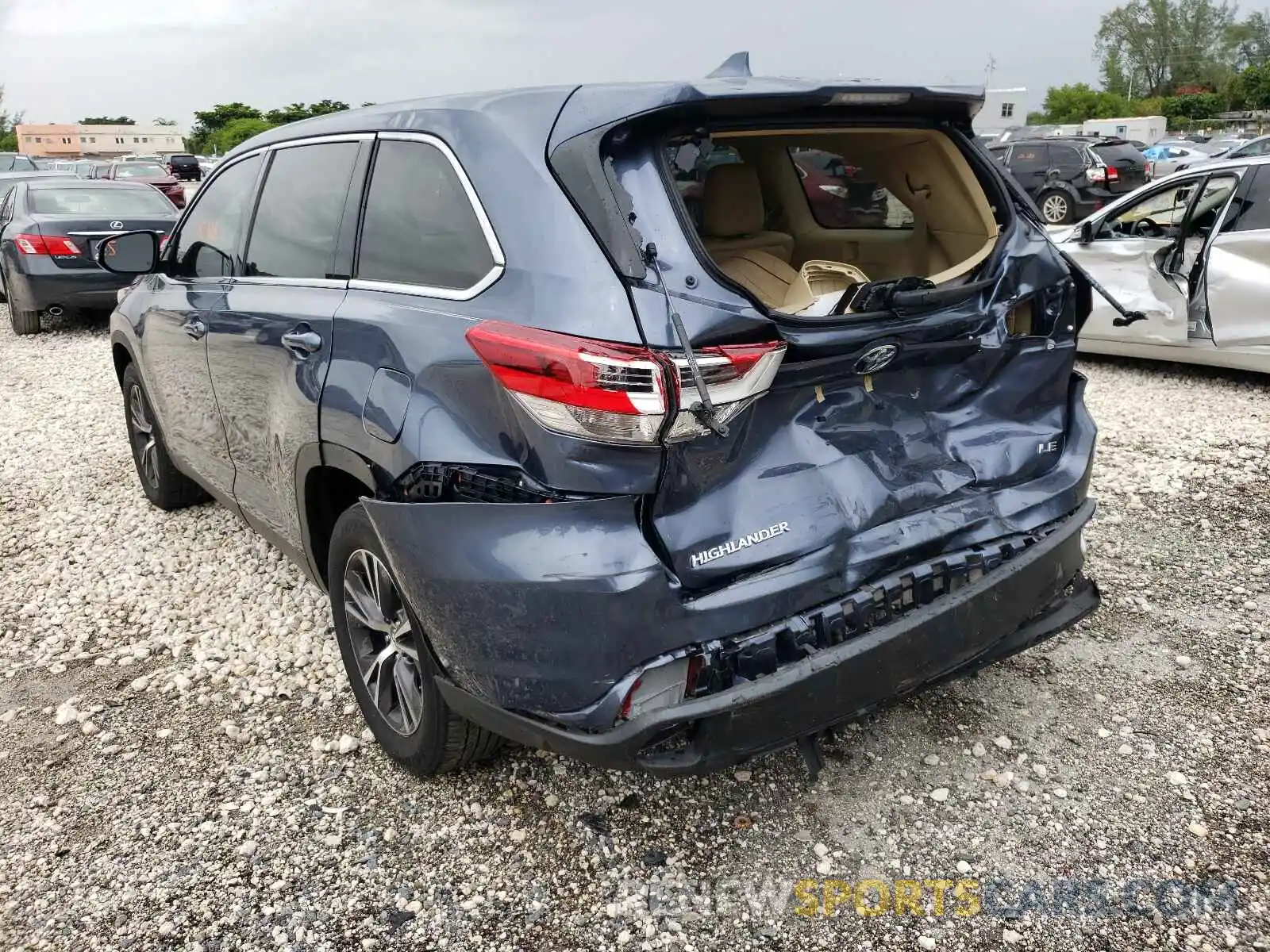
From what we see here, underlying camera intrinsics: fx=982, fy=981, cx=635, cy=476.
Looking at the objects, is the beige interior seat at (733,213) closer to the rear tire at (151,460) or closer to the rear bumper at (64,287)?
the rear tire at (151,460)

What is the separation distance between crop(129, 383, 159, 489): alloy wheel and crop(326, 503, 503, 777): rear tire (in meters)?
2.50

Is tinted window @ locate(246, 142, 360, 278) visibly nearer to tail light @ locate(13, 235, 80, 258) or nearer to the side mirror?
the side mirror

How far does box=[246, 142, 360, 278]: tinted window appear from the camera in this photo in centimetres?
291

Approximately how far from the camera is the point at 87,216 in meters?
10.1

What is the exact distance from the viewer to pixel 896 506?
2404mm

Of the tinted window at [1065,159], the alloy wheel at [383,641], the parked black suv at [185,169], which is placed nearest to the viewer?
the alloy wheel at [383,641]

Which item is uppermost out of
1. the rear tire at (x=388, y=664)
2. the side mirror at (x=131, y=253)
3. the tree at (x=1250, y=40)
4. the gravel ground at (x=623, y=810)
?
the tree at (x=1250, y=40)

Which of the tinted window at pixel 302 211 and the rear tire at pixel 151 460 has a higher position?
the tinted window at pixel 302 211

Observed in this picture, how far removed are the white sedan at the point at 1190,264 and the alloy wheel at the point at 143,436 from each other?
219 inches

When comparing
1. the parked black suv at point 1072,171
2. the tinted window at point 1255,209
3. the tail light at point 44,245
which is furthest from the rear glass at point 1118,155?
the tail light at point 44,245

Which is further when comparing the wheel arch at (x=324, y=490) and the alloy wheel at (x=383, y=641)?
the alloy wheel at (x=383, y=641)

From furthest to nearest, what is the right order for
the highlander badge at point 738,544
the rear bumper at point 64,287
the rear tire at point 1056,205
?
the rear tire at point 1056,205 < the rear bumper at point 64,287 < the highlander badge at point 738,544

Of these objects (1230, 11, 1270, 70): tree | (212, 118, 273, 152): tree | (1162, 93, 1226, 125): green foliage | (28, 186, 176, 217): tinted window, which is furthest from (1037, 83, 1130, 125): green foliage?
(28, 186, 176, 217): tinted window

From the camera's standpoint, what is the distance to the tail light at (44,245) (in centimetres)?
953
